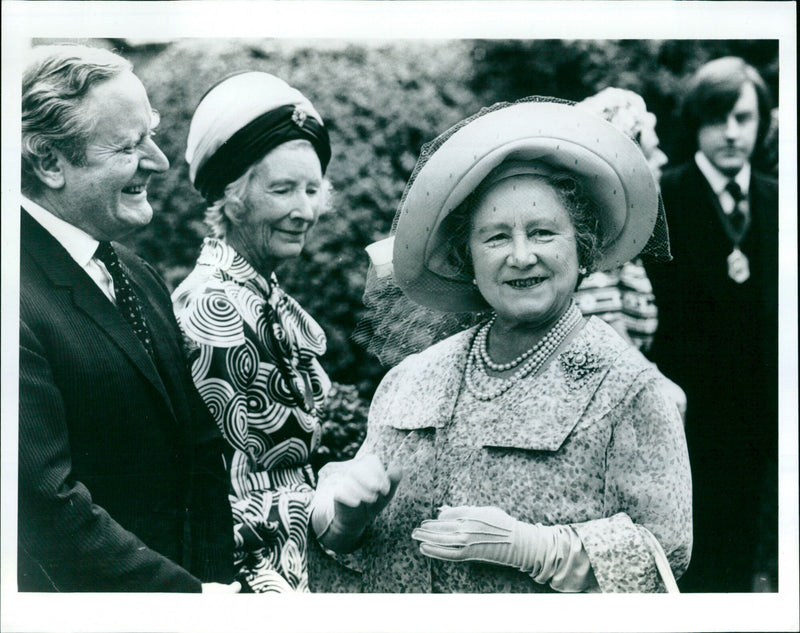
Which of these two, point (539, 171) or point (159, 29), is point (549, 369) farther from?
point (159, 29)

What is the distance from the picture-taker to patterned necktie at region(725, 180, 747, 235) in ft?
12.9

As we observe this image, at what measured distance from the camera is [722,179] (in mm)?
3924

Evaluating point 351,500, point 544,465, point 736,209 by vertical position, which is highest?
point 736,209

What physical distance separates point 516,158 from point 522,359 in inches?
29.2

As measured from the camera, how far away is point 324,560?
12.5 ft

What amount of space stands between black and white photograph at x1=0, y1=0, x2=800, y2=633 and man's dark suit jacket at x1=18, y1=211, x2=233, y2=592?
12 mm

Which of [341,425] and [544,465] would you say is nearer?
[544,465]

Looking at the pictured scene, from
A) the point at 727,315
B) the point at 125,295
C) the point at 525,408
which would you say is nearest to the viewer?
the point at 525,408

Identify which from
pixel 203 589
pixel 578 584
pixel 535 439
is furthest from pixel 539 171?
pixel 203 589

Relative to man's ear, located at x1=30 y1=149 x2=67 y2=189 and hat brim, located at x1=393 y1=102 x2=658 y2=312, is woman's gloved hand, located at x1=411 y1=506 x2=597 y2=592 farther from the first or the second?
man's ear, located at x1=30 y1=149 x2=67 y2=189

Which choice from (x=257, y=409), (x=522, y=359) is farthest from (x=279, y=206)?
(x=522, y=359)

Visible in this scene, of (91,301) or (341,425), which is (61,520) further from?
(341,425)

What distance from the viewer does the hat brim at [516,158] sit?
354 centimetres

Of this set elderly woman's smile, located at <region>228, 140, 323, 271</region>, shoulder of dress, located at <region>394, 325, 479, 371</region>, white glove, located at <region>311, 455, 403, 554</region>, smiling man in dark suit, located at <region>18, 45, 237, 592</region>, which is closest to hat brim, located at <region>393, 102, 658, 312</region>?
shoulder of dress, located at <region>394, 325, 479, 371</region>
